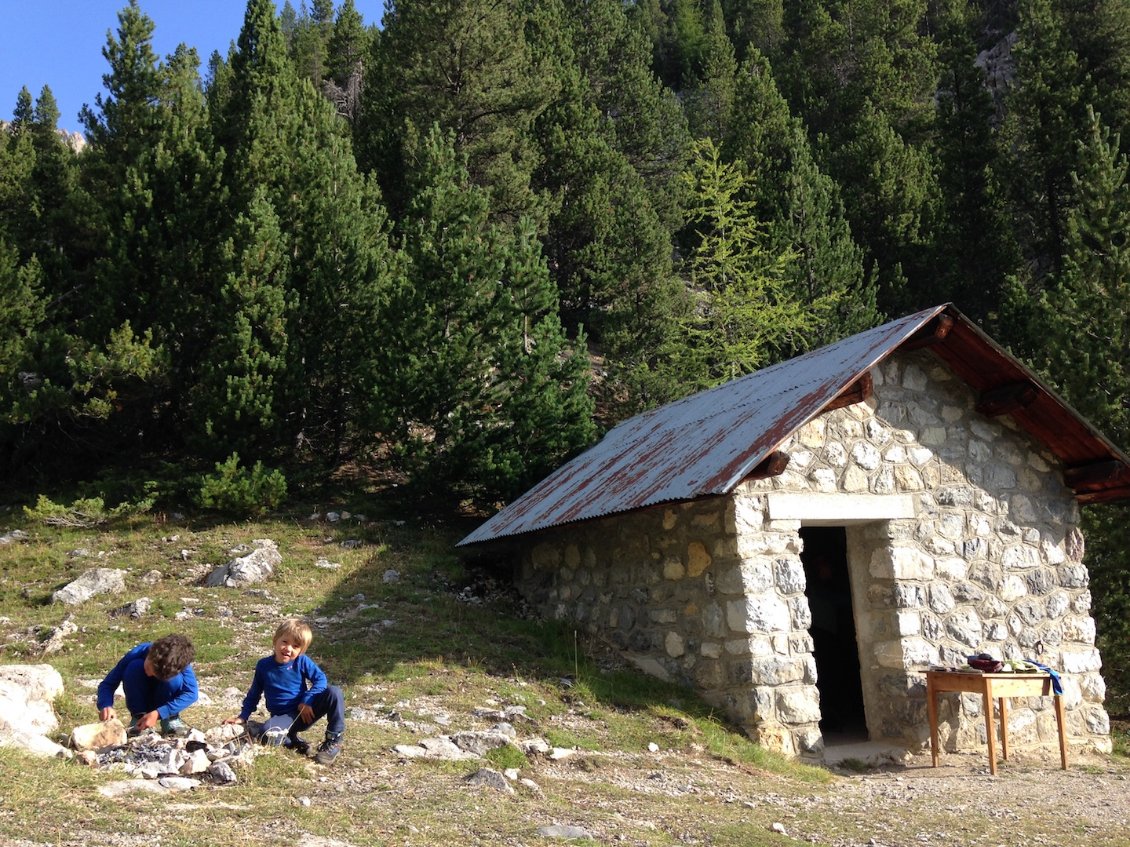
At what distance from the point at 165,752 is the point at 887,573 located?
6.12 metres

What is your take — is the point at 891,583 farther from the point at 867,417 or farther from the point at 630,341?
the point at 630,341

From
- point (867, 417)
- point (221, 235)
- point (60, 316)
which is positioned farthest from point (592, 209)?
point (867, 417)

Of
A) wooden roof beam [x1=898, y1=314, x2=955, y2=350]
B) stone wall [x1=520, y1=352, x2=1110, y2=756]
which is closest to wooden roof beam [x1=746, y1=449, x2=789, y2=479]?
stone wall [x1=520, y1=352, x2=1110, y2=756]

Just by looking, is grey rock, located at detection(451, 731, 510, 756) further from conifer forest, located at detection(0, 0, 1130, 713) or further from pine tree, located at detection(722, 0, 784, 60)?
pine tree, located at detection(722, 0, 784, 60)

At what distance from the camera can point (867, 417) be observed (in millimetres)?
8984

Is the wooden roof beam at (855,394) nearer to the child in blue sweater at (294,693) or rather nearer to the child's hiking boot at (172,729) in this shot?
the child in blue sweater at (294,693)

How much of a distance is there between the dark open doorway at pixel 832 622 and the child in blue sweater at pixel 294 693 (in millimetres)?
6651

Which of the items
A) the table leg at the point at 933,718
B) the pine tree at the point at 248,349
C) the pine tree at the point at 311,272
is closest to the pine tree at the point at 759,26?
the pine tree at the point at 311,272

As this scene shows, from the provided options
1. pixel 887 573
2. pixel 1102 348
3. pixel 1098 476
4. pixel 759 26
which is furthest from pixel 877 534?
pixel 759 26

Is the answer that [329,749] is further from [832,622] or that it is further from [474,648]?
[832,622]

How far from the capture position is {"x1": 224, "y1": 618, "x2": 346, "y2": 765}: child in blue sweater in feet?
19.4

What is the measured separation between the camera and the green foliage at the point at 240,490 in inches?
537

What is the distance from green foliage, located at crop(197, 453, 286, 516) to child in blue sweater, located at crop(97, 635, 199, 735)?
7.69 metres

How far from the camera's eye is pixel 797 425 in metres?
7.90
